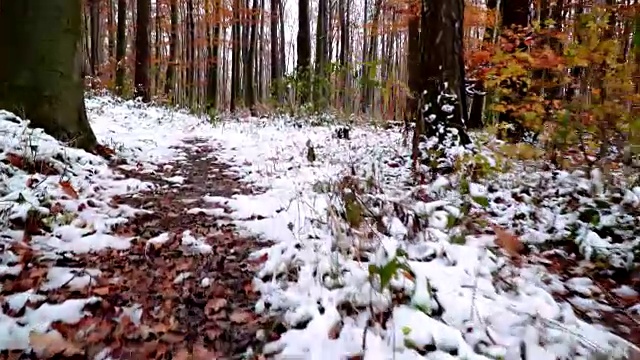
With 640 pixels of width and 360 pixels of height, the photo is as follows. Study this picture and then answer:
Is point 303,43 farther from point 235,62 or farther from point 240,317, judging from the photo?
point 240,317

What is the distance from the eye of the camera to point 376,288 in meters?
2.27

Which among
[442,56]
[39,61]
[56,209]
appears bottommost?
[56,209]

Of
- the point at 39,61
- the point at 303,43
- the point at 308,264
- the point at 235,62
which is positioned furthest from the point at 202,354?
the point at 235,62

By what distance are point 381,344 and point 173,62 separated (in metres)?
19.7

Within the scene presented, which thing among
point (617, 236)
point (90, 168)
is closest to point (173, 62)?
point (90, 168)

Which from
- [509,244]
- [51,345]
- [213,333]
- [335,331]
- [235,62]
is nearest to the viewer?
[51,345]

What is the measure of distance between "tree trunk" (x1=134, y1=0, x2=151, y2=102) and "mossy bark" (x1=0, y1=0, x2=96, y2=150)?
8.71 m

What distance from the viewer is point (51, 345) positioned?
1.97 m

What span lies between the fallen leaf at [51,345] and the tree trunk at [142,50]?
40.7ft

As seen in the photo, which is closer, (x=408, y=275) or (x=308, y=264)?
(x=408, y=275)

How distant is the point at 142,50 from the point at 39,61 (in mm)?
9166

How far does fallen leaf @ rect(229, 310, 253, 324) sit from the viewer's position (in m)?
2.30

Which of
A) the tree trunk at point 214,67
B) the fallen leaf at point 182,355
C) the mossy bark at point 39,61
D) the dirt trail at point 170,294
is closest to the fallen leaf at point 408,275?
the dirt trail at point 170,294

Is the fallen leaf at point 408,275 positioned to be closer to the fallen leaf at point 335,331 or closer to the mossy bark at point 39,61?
the fallen leaf at point 335,331
